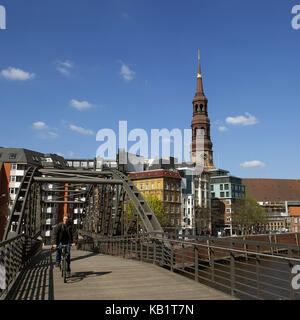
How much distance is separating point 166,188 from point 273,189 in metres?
79.6

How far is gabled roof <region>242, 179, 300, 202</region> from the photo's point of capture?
451 ft

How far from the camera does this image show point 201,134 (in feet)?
400

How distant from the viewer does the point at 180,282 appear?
28.0 feet

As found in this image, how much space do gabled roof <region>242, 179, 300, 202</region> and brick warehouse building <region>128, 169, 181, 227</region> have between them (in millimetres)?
65084

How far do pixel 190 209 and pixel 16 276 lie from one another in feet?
252

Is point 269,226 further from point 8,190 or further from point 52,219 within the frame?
point 8,190

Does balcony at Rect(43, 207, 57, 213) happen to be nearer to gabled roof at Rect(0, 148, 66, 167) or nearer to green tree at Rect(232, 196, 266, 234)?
gabled roof at Rect(0, 148, 66, 167)

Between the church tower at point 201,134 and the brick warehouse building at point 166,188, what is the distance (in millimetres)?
40914

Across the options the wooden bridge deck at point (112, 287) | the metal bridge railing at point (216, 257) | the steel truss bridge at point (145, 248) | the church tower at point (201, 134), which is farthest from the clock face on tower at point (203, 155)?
the wooden bridge deck at point (112, 287)

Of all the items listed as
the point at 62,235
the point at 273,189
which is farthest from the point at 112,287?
the point at 273,189

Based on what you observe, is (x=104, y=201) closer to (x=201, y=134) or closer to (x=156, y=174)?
(x=156, y=174)

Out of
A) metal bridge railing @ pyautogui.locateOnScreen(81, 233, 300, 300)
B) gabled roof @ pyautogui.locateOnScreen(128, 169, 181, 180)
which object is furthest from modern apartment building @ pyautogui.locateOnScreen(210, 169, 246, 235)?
metal bridge railing @ pyautogui.locateOnScreen(81, 233, 300, 300)

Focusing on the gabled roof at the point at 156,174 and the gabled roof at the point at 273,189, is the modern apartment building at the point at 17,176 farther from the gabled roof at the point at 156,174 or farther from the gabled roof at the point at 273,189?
the gabled roof at the point at 273,189
